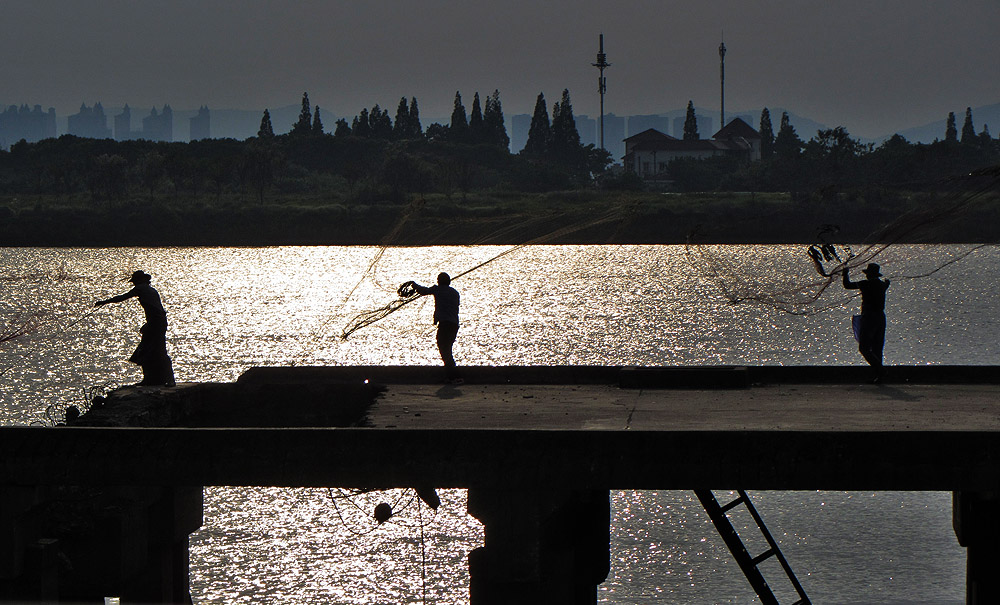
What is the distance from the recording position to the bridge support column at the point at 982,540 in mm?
14977

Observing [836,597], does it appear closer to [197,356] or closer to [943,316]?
[197,356]

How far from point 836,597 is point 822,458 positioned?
42.0 feet

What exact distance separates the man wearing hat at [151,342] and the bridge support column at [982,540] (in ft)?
37.9

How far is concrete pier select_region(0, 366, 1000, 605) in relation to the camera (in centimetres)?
1284

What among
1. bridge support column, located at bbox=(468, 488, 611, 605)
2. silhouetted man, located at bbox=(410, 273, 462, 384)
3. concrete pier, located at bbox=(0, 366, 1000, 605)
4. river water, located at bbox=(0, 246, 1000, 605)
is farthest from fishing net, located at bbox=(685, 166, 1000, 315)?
bridge support column, located at bbox=(468, 488, 611, 605)

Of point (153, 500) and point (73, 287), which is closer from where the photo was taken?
point (153, 500)

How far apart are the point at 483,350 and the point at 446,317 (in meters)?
47.1

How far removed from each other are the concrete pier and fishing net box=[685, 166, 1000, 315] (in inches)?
A: 165

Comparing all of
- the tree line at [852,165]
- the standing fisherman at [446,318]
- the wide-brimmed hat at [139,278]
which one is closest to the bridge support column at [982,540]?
the standing fisherman at [446,318]

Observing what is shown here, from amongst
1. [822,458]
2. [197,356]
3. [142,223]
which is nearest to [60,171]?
[142,223]

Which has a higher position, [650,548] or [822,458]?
[822,458]

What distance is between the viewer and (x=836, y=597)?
80.2 ft

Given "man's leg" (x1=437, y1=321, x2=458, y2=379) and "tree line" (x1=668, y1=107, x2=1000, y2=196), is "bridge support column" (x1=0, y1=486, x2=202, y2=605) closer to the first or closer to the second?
"man's leg" (x1=437, y1=321, x2=458, y2=379)

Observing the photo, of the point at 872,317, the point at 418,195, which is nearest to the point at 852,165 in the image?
the point at 418,195
